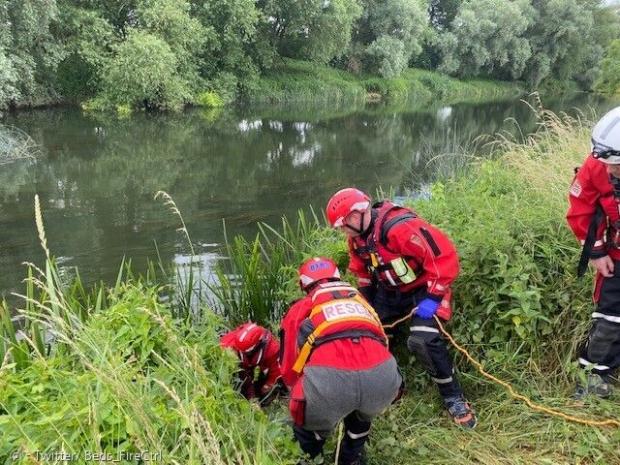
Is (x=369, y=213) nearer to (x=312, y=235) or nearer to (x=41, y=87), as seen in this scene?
(x=312, y=235)

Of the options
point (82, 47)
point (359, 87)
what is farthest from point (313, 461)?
point (359, 87)

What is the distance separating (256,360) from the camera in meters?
3.59

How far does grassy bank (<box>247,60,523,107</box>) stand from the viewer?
113 ft

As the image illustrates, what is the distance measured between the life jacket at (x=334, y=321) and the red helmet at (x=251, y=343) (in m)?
0.78

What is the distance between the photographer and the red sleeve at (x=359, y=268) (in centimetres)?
361

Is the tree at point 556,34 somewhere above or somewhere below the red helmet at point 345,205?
above

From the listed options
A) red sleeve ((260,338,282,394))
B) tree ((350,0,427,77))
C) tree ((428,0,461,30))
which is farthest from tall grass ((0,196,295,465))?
tree ((428,0,461,30))

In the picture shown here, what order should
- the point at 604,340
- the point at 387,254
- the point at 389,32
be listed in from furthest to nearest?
the point at 389,32, the point at 387,254, the point at 604,340

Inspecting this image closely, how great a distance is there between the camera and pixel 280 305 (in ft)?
15.8

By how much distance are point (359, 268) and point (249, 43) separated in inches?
1295

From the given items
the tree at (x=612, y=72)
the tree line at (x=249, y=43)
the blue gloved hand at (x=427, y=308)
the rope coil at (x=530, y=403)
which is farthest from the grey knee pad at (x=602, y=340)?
the tree at (x=612, y=72)

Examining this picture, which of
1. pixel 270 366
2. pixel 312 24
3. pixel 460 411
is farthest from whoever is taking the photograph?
pixel 312 24

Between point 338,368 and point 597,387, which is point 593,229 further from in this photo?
point 338,368

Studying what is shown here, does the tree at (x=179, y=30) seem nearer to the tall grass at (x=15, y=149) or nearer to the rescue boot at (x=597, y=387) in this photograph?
the tall grass at (x=15, y=149)
